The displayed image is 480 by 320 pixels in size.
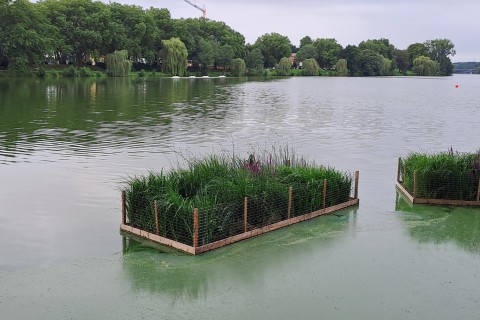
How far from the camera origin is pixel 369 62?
16500 cm

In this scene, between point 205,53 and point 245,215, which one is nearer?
point 245,215

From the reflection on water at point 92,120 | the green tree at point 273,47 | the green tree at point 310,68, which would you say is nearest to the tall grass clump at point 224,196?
the reflection on water at point 92,120

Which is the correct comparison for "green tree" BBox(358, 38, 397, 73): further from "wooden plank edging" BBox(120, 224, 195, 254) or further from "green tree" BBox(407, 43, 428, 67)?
"wooden plank edging" BBox(120, 224, 195, 254)

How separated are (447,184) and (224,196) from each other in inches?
273

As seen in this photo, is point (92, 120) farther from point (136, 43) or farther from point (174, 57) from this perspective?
point (136, 43)

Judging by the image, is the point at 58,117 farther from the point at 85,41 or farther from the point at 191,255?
the point at 85,41

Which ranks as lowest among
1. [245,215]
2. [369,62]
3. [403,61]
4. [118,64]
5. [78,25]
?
[245,215]

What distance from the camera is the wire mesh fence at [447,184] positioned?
49.4ft

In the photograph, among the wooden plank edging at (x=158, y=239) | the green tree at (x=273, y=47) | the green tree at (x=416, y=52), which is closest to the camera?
the wooden plank edging at (x=158, y=239)

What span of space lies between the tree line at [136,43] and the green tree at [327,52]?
430 mm

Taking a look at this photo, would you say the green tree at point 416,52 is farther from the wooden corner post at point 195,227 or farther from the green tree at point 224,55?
the wooden corner post at point 195,227

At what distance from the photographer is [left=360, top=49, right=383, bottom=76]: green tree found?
16470 centimetres

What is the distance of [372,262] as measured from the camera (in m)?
10.9

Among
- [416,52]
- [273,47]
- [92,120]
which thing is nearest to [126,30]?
[273,47]
